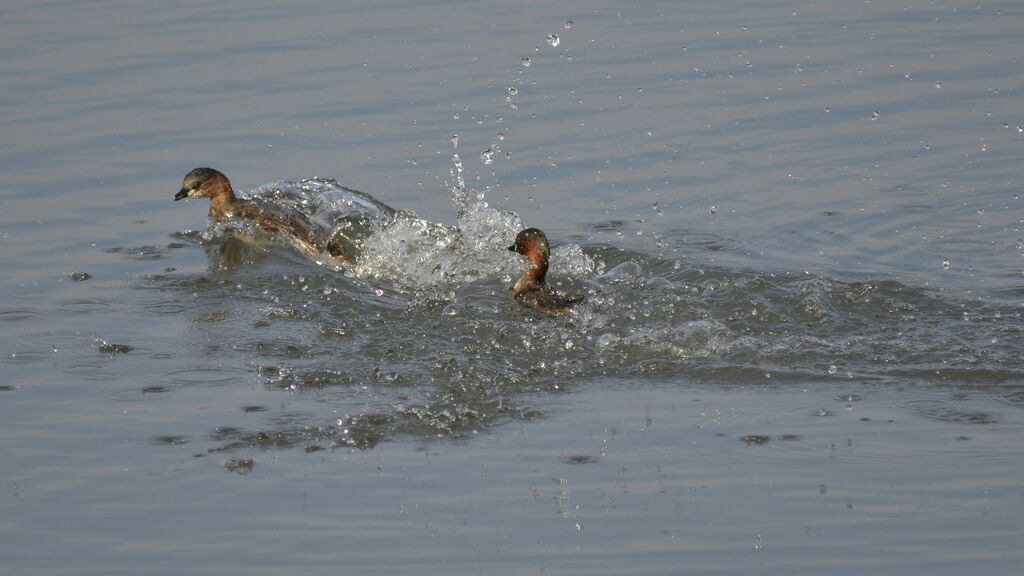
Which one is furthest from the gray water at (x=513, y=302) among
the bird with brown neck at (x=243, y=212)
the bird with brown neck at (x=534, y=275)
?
the bird with brown neck at (x=243, y=212)

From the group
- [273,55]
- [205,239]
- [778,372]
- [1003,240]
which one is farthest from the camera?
[273,55]

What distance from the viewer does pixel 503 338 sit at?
9242mm

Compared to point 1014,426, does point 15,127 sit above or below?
above

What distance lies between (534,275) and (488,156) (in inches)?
110

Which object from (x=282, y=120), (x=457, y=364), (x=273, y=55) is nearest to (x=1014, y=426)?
(x=457, y=364)

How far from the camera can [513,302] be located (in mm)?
10219

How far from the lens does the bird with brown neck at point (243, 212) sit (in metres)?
12.2

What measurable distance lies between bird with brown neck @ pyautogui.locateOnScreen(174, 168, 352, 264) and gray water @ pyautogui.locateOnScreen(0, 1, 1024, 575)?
32cm

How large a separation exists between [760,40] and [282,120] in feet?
17.1

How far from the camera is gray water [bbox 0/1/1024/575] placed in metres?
6.45

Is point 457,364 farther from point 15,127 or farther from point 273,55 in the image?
point 273,55

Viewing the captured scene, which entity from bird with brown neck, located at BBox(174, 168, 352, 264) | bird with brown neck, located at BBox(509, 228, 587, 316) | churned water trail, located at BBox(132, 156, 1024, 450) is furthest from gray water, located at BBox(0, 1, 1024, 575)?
bird with brown neck, located at BBox(174, 168, 352, 264)

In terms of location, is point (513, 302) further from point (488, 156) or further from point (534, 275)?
point (488, 156)

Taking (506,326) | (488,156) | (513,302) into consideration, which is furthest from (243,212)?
(506,326)
